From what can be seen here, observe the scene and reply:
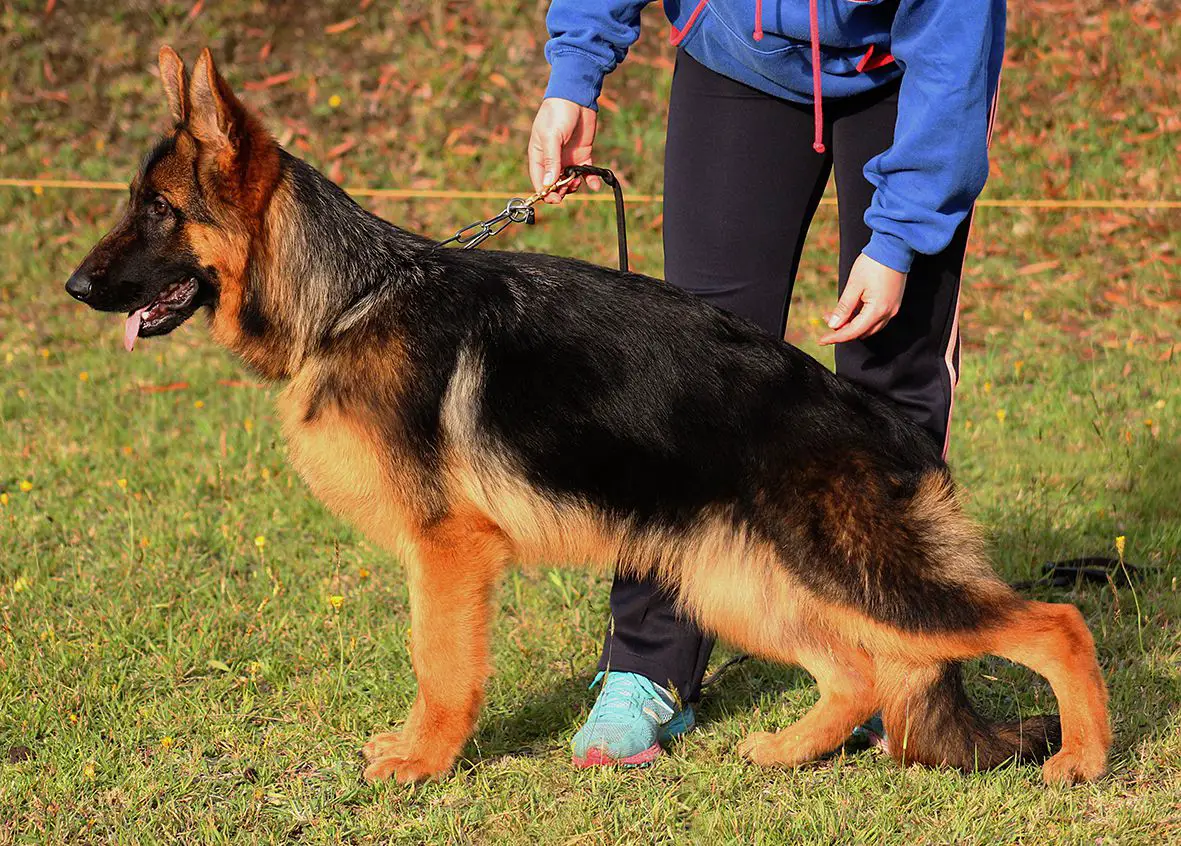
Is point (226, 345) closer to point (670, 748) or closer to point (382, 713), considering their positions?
point (382, 713)

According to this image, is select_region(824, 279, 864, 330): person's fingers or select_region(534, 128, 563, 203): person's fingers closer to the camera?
select_region(824, 279, 864, 330): person's fingers

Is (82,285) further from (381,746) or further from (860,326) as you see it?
(860,326)

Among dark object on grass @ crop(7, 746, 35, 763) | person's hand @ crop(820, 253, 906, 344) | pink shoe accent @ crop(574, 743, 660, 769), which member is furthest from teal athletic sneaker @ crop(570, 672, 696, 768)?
dark object on grass @ crop(7, 746, 35, 763)

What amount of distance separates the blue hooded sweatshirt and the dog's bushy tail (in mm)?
1078

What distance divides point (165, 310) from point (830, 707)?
2.14 meters

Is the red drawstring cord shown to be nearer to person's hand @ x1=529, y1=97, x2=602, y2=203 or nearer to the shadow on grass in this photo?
person's hand @ x1=529, y1=97, x2=602, y2=203

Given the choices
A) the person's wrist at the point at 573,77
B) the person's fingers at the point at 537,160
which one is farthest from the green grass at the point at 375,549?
the person's wrist at the point at 573,77

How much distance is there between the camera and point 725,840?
9.84ft

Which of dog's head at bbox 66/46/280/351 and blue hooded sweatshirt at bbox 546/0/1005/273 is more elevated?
blue hooded sweatshirt at bbox 546/0/1005/273

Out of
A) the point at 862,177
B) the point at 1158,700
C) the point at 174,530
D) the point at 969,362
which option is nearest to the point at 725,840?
the point at 1158,700

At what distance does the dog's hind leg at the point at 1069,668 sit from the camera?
307cm

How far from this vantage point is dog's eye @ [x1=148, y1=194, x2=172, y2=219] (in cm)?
327

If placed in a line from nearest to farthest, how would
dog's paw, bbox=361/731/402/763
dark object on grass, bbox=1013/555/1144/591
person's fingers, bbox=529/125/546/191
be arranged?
1. dog's paw, bbox=361/731/402/763
2. person's fingers, bbox=529/125/546/191
3. dark object on grass, bbox=1013/555/1144/591

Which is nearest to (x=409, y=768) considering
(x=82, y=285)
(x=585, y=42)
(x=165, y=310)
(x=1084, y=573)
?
(x=165, y=310)
